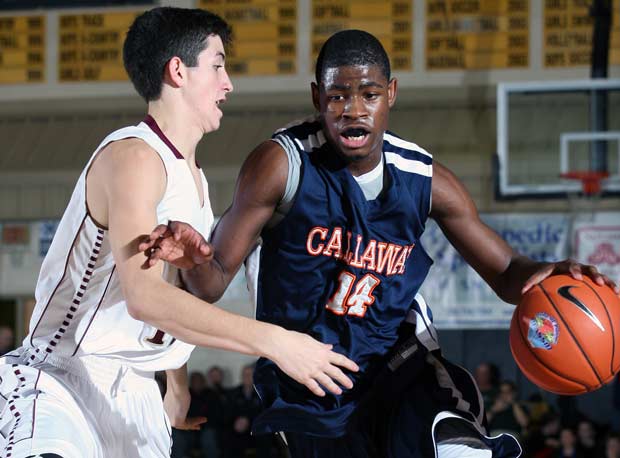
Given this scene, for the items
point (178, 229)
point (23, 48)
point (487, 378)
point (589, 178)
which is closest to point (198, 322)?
point (178, 229)

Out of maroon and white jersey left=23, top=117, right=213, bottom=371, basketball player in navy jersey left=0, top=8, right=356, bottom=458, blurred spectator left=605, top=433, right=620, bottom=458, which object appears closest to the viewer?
basketball player in navy jersey left=0, top=8, right=356, bottom=458

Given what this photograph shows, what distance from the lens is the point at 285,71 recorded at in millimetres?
10297

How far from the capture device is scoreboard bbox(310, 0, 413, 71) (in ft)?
32.6

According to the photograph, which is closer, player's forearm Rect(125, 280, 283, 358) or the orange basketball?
player's forearm Rect(125, 280, 283, 358)

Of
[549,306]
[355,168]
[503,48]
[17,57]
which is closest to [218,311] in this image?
[355,168]

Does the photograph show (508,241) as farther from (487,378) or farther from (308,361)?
(308,361)

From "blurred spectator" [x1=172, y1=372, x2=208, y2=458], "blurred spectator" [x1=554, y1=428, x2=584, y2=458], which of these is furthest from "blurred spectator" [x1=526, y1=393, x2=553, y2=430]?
"blurred spectator" [x1=172, y1=372, x2=208, y2=458]

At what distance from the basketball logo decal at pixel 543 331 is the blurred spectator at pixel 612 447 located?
573cm

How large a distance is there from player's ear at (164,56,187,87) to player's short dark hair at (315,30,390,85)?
0.46 m

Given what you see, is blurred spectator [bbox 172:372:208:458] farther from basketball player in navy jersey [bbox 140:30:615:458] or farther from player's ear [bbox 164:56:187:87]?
player's ear [bbox 164:56:187:87]

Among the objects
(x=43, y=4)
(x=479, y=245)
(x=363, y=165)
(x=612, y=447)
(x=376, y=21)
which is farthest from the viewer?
(x=43, y=4)

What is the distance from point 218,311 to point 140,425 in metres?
0.75

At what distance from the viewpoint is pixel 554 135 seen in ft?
32.3

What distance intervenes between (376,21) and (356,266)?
6.99m
